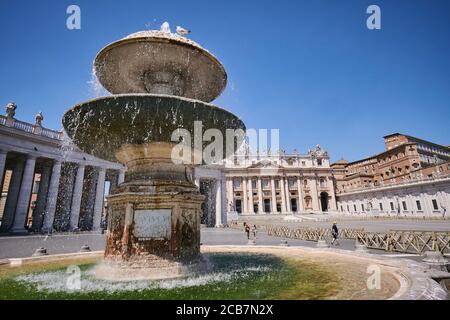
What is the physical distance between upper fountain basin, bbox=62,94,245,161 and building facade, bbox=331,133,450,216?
144 feet

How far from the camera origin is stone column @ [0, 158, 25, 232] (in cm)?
2555

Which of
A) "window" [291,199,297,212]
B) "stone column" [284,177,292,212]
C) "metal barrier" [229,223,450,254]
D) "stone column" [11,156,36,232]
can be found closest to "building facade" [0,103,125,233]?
"stone column" [11,156,36,232]

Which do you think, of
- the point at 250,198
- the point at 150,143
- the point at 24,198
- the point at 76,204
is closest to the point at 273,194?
the point at 250,198

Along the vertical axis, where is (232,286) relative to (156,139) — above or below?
below

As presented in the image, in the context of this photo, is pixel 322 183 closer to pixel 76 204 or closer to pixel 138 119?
pixel 76 204

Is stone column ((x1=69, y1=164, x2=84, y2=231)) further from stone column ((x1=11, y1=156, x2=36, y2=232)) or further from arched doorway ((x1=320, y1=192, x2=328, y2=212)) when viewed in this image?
arched doorway ((x1=320, y1=192, x2=328, y2=212))

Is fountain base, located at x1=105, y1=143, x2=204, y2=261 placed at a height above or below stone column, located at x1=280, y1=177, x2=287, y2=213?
below

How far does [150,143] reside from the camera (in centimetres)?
570

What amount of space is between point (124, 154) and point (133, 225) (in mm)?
1685

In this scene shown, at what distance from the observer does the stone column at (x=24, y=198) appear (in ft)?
81.6

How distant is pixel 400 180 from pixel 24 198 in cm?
6593

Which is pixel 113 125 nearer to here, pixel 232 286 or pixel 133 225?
pixel 133 225

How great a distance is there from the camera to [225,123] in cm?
538

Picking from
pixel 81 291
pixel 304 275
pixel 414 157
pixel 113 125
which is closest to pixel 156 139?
pixel 113 125
